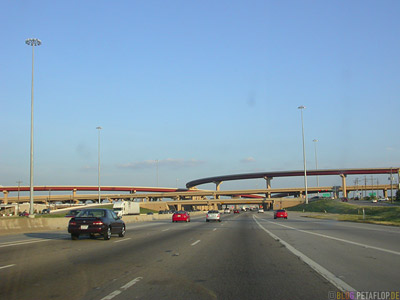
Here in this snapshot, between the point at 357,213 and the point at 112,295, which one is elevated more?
the point at 112,295

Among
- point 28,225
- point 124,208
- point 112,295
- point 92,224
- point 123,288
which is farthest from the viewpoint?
point 124,208

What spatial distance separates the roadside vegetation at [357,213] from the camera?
142 ft

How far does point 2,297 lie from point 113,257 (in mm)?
6100

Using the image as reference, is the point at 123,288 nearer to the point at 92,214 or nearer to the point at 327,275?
the point at 327,275

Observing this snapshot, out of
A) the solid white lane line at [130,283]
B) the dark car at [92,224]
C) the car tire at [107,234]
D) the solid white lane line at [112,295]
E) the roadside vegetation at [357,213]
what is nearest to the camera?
the solid white lane line at [112,295]

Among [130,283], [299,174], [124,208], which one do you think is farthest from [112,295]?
[299,174]

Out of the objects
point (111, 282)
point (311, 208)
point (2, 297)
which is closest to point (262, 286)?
point (111, 282)

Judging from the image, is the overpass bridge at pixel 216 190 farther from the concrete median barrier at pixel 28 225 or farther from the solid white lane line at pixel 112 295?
the solid white lane line at pixel 112 295

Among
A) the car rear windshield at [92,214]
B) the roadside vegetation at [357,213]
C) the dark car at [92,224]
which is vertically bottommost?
the roadside vegetation at [357,213]

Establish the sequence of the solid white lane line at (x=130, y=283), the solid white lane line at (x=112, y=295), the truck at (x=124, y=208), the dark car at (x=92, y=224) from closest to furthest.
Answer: the solid white lane line at (x=112, y=295) < the solid white lane line at (x=130, y=283) < the dark car at (x=92, y=224) < the truck at (x=124, y=208)

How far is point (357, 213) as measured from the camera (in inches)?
2445

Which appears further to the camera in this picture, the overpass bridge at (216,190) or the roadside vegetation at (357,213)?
the overpass bridge at (216,190)

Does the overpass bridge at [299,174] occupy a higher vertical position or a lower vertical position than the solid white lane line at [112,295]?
higher

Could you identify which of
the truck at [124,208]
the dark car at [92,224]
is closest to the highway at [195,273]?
the dark car at [92,224]
